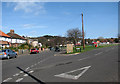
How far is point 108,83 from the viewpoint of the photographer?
590 cm

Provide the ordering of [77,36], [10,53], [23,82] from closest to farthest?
1. [23,82]
2. [10,53]
3. [77,36]

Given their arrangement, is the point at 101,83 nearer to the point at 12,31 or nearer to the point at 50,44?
the point at 12,31

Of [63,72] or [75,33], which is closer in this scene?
[63,72]

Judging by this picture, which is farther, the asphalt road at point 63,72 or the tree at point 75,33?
the tree at point 75,33

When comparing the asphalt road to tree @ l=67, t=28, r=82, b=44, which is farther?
tree @ l=67, t=28, r=82, b=44

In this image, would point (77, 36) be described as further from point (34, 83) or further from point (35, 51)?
point (34, 83)

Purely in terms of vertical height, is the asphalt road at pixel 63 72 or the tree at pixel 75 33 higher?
the tree at pixel 75 33

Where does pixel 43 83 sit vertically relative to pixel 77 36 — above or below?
below

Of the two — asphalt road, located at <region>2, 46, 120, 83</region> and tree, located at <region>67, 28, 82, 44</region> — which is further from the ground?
tree, located at <region>67, 28, 82, 44</region>

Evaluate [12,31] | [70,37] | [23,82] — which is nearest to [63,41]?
[70,37]

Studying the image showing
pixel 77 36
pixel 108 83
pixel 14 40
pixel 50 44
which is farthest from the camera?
pixel 50 44

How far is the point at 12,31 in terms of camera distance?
217ft

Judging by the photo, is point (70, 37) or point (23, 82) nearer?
point (23, 82)

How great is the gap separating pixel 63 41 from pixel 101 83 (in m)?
95.5
